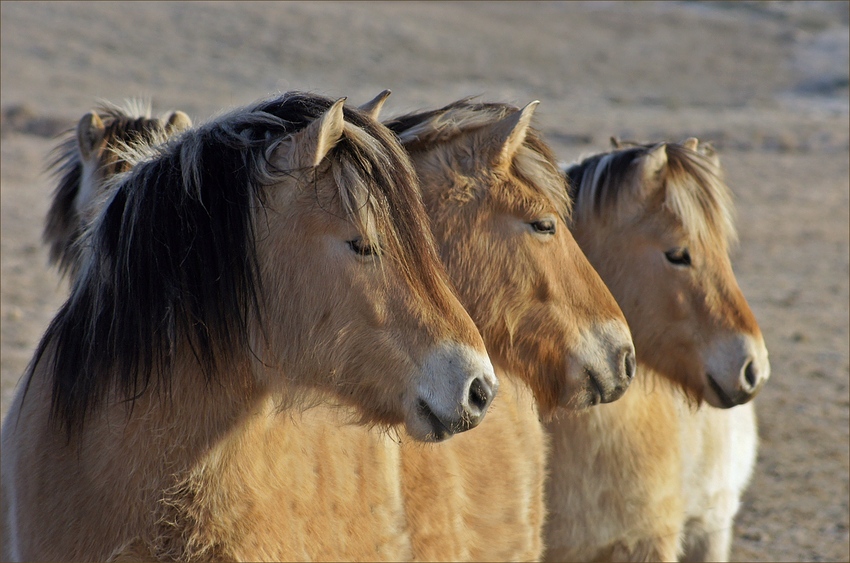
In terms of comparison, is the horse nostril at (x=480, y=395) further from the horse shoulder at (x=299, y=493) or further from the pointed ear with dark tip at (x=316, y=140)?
the pointed ear with dark tip at (x=316, y=140)

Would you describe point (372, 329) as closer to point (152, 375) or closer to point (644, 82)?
point (152, 375)

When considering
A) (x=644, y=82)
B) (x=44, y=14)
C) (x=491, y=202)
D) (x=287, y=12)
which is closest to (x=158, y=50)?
(x=44, y=14)

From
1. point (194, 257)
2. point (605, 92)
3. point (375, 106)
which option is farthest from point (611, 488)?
point (605, 92)

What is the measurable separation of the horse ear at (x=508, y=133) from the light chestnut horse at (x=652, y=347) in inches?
37.1

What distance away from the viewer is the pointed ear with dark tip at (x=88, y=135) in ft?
14.5

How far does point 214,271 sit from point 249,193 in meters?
0.23

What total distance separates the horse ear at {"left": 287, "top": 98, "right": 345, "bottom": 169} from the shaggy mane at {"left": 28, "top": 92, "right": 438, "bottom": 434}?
41 mm

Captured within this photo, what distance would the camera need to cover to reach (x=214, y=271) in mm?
2371

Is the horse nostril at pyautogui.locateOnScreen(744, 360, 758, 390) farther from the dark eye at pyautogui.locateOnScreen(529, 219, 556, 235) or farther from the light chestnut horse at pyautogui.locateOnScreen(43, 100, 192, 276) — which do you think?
the light chestnut horse at pyautogui.locateOnScreen(43, 100, 192, 276)

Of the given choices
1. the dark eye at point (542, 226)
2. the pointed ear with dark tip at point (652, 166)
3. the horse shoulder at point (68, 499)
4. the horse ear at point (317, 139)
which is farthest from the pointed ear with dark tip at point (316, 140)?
the pointed ear with dark tip at point (652, 166)

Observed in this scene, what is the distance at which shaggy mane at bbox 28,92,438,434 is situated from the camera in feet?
7.79

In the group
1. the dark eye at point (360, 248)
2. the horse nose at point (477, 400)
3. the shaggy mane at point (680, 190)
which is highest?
the dark eye at point (360, 248)

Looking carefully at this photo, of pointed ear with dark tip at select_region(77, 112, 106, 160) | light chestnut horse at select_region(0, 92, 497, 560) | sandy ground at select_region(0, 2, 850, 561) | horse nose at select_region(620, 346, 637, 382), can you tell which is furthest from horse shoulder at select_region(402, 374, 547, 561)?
pointed ear with dark tip at select_region(77, 112, 106, 160)

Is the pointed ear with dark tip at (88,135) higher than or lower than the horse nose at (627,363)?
higher
